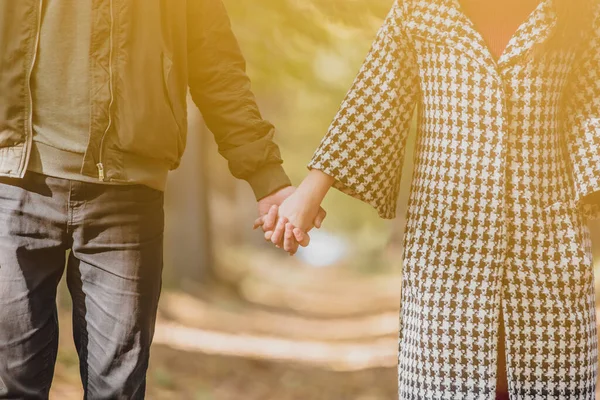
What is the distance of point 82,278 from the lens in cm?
267

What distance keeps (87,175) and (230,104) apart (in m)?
0.63

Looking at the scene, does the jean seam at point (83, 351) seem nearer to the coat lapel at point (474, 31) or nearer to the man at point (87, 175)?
the man at point (87, 175)

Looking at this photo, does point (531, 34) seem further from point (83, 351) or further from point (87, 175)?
point (83, 351)

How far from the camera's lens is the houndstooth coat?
229cm

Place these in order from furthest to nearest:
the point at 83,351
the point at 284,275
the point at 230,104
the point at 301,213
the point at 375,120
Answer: the point at 284,275 → the point at 230,104 → the point at 83,351 → the point at 301,213 → the point at 375,120

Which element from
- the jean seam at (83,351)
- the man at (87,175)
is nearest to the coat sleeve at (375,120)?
the man at (87,175)

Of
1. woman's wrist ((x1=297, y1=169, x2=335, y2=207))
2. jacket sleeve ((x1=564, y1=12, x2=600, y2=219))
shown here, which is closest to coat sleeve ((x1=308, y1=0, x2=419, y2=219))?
woman's wrist ((x1=297, y1=169, x2=335, y2=207))

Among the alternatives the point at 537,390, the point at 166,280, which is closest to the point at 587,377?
the point at 537,390

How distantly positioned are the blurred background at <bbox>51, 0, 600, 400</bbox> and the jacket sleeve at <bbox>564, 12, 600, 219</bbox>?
416 centimetres

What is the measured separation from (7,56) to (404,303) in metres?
1.36

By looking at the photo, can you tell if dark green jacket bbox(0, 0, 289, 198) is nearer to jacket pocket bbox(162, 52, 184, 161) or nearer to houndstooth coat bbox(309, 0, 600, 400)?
jacket pocket bbox(162, 52, 184, 161)

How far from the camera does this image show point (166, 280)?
948 centimetres

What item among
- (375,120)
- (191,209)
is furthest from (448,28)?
(191,209)

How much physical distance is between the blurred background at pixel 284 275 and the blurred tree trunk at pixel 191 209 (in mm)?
14
